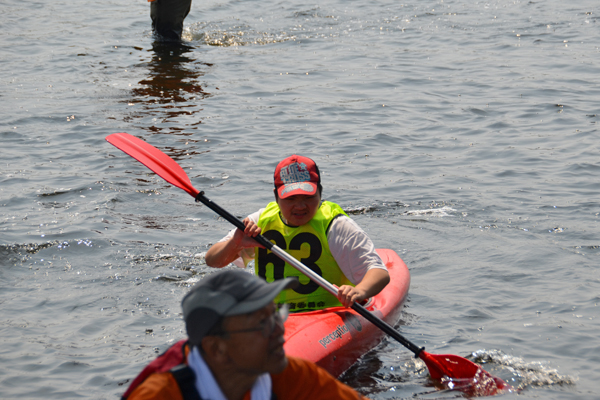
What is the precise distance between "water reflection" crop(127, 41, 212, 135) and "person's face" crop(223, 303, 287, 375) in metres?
8.34

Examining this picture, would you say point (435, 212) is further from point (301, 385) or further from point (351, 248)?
point (301, 385)

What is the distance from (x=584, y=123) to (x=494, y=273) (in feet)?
15.5

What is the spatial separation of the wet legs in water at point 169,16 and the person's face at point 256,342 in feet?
45.6

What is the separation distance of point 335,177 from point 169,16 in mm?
8699

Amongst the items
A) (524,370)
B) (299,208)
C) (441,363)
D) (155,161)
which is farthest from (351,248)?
(155,161)

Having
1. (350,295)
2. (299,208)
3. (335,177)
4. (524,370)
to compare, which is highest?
(299,208)

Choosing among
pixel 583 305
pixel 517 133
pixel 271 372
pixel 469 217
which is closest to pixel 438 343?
pixel 583 305

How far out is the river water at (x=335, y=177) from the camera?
4637 millimetres

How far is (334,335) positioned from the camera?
3994 millimetres

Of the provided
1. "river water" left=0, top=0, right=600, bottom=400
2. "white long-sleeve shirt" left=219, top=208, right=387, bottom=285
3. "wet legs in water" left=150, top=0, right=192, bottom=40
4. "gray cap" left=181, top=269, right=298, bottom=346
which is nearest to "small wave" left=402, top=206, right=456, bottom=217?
"river water" left=0, top=0, right=600, bottom=400

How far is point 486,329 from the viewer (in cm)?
487

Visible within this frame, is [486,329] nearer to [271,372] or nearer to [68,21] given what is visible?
[271,372]

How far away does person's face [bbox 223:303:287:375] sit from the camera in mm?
1811

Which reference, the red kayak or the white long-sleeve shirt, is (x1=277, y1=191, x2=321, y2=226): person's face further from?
the red kayak
